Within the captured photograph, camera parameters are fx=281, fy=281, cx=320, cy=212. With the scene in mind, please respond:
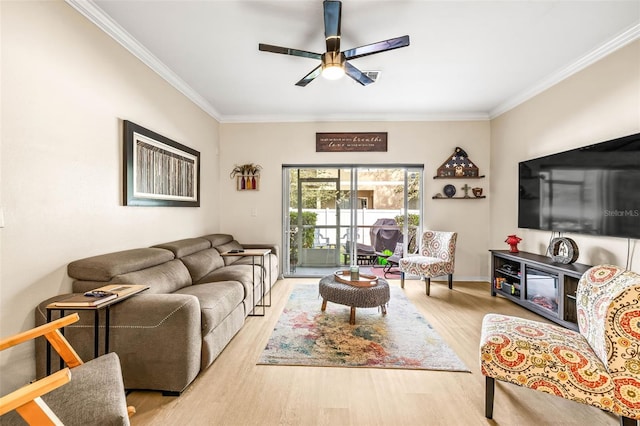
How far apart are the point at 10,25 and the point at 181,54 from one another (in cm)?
141

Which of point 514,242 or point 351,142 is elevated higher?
point 351,142

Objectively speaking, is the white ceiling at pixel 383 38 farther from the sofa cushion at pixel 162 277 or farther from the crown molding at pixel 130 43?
the sofa cushion at pixel 162 277

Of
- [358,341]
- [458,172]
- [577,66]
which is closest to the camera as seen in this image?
[358,341]

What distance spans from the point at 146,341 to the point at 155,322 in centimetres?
13

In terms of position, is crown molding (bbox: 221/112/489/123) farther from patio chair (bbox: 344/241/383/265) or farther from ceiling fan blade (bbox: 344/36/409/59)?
ceiling fan blade (bbox: 344/36/409/59)

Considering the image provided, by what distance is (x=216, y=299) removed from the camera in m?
2.32

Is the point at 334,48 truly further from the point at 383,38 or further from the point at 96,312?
the point at 96,312

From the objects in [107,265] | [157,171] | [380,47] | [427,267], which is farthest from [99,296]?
[427,267]

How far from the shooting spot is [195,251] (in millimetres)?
3400

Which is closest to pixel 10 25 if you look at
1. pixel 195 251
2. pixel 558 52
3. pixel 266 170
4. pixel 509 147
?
pixel 195 251

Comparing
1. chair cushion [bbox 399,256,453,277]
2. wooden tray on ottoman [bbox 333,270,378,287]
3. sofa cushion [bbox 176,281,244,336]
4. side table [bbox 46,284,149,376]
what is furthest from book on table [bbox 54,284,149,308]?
chair cushion [bbox 399,256,453,277]

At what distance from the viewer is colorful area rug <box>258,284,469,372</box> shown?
2.28 metres

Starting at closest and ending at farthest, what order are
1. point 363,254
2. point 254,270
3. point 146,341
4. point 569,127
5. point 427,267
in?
point 146,341 → point 569,127 → point 254,270 → point 427,267 → point 363,254

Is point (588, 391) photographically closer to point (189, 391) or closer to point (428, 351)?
point (428, 351)
